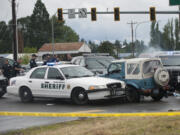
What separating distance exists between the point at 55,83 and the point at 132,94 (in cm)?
273

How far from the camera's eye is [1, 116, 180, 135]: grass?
681 centimetres

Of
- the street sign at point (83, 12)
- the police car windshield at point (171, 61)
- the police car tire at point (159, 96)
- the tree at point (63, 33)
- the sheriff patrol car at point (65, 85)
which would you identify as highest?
the tree at point (63, 33)

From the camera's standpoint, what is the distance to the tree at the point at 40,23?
100000 mm

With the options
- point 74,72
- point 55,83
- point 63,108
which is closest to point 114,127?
point 63,108

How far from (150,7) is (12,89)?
15367 mm

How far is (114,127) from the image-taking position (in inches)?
291

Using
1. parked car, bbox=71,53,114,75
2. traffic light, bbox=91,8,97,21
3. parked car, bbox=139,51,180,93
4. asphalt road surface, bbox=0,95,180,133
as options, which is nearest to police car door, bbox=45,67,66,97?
asphalt road surface, bbox=0,95,180,133

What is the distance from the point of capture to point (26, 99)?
1412 centimetres

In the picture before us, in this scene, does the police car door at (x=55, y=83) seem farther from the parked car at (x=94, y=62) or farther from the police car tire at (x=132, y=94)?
the parked car at (x=94, y=62)

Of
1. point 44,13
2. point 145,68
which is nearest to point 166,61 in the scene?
point 145,68

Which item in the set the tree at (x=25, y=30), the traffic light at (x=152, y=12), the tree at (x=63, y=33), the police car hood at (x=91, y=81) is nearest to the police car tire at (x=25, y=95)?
the police car hood at (x=91, y=81)

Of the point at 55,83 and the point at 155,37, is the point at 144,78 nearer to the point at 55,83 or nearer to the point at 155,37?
the point at 55,83

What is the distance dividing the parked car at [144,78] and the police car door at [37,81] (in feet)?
9.34

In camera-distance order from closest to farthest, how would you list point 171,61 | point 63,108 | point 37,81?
point 63,108 < point 37,81 < point 171,61
